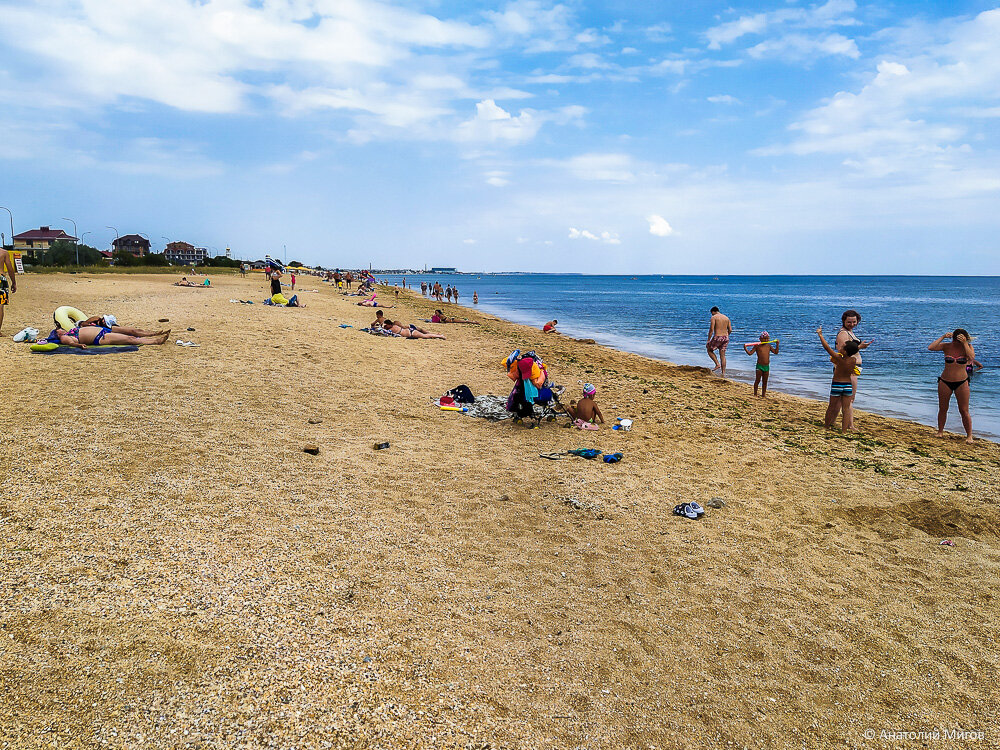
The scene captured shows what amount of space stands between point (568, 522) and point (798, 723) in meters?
2.73

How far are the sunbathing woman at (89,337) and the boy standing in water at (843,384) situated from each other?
537 inches

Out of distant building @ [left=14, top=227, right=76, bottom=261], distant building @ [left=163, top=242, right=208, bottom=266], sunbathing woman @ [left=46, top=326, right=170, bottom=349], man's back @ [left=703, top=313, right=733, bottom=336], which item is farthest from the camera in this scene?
distant building @ [left=163, top=242, right=208, bottom=266]

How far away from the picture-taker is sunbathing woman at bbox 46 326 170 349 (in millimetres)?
10570

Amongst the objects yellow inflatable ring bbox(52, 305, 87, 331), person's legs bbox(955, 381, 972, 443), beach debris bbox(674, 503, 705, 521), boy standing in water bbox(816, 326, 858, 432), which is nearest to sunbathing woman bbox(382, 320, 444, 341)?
yellow inflatable ring bbox(52, 305, 87, 331)

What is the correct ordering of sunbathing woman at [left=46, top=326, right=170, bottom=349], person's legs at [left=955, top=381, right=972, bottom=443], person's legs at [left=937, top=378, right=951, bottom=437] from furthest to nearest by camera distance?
sunbathing woman at [left=46, top=326, right=170, bottom=349]
person's legs at [left=937, top=378, right=951, bottom=437]
person's legs at [left=955, top=381, right=972, bottom=443]

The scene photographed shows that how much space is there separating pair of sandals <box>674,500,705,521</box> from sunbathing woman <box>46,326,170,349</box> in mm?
11289

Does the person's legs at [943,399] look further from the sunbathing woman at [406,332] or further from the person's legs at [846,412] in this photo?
the sunbathing woman at [406,332]

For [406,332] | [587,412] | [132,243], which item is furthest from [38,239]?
[587,412]

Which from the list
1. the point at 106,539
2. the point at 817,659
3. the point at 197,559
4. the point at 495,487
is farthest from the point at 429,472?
the point at 817,659

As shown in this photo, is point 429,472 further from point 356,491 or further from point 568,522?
point 568,522

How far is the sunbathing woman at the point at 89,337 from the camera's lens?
10.6 meters

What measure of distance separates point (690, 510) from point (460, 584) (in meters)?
2.98

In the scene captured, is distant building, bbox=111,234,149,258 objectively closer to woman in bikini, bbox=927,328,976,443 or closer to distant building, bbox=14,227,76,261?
distant building, bbox=14,227,76,261

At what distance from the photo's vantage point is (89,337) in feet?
34.9
